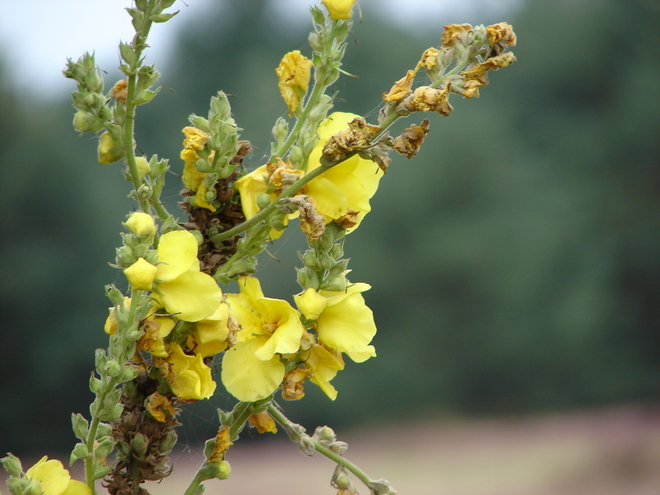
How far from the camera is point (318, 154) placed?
652 millimetres

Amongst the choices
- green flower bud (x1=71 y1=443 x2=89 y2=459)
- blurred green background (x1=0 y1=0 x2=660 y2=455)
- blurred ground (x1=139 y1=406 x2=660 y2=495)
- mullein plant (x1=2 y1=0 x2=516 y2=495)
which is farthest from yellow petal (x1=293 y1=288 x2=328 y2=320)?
blurred green background (x1=0 y1=0 x2=660 y2=455)

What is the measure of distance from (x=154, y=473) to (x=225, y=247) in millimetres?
226

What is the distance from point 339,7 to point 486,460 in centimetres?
1032

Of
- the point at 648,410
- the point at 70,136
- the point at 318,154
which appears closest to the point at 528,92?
the point at 648,410

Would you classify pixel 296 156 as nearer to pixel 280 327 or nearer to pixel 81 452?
pixel 280 327

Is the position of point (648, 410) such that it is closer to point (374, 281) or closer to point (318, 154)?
point (374, 281)

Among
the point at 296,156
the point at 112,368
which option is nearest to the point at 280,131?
the point at 296,156

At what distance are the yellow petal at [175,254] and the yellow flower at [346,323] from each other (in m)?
0.13

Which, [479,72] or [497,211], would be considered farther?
[497,211]

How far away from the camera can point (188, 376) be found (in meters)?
0.59

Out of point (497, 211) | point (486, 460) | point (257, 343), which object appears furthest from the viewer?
point (497, 211)

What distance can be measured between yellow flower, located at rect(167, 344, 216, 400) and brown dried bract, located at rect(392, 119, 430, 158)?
0.26m

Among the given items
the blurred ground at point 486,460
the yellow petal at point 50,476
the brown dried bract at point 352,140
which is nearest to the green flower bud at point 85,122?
the brown dried bract at point 352,140

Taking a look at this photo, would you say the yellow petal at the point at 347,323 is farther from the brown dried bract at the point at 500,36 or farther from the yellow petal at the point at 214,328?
the brown dried bract at the point at 500,36
